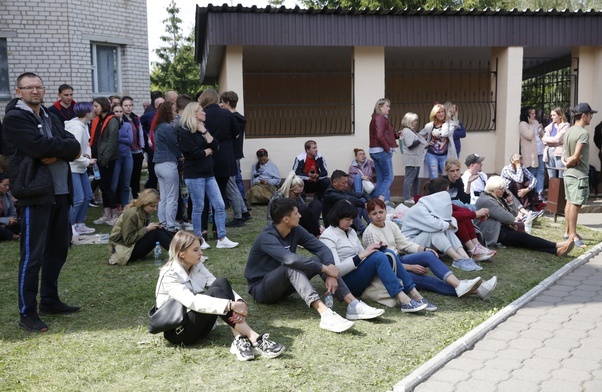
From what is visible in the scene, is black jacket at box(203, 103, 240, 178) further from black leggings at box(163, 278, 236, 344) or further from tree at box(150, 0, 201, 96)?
tree at box(150, 0, 201, 96)

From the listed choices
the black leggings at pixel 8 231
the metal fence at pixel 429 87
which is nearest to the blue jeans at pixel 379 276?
the black leggings at pixel 8 231

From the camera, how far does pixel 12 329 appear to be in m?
5.68

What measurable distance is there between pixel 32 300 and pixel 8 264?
2.75m

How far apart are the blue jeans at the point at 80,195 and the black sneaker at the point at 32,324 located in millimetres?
3651

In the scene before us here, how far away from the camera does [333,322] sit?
551cm

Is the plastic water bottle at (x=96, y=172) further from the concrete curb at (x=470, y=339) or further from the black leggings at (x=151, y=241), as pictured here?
the concrete curb at (x=470, y=339)

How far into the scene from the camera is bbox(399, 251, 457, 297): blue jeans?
6695 mm

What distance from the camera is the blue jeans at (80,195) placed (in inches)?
357

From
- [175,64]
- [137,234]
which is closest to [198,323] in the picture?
[137,234]

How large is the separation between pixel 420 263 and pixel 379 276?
2.58ft

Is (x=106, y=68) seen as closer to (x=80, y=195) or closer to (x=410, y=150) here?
(x=410, y=150)

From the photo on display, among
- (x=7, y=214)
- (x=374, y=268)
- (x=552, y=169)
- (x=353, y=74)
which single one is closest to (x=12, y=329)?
(x=374, y=268)

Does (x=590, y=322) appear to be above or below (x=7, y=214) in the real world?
below

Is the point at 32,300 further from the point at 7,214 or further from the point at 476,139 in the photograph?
the point at 476,139
